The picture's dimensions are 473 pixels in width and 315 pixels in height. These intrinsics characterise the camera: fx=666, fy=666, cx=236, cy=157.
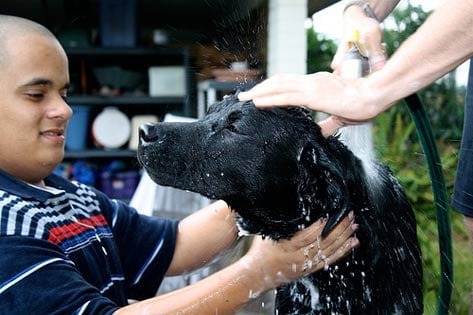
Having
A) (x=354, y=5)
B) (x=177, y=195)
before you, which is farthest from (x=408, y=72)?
(x=177, y=195)

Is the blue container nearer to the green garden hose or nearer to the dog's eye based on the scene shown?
the dog's eye

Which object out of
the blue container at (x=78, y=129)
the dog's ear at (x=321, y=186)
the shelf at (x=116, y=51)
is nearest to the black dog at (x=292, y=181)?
the dog's ear at (x=321, y=186)

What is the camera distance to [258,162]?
1535 mm

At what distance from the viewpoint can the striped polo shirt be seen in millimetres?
1619

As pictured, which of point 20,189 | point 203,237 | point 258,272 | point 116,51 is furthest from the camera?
point 116,51

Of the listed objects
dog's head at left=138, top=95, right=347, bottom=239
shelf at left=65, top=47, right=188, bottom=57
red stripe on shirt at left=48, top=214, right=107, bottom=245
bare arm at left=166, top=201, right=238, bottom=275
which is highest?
shelf at left=65, top=47, right=188, bottom=57

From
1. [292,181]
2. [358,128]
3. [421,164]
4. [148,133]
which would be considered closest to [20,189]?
[148,133]

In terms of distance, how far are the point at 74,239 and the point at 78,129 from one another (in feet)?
13.3

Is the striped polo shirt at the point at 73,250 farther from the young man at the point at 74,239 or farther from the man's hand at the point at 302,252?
the man's hand at the point at 302,252

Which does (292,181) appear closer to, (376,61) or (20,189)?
(376,61)

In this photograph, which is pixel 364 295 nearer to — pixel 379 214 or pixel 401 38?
pixel 379 214

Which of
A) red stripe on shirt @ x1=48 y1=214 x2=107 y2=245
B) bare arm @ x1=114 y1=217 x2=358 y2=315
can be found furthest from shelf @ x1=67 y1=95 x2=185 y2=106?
bare arm @ x1=114 y1=217 x2=358 y2=315

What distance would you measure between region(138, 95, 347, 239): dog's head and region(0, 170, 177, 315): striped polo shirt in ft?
1.19

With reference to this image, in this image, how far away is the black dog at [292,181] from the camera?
1521 millimetres
